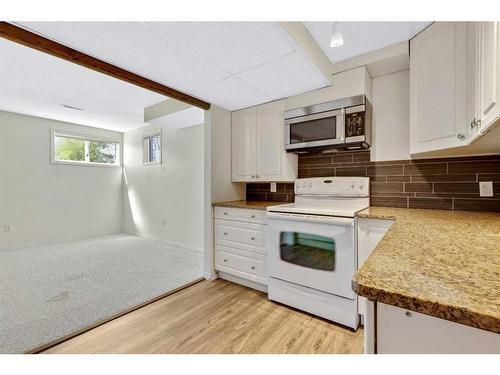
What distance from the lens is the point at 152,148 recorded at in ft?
16.4

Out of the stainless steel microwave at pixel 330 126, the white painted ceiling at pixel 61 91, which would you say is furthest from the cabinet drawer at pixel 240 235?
the white painted ceiling at pixel 61 91

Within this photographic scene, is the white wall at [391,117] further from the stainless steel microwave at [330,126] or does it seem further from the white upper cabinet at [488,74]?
the white upper cabinet at [488,74]

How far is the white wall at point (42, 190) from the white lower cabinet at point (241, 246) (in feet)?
12.2

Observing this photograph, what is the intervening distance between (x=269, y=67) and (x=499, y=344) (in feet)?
6.46

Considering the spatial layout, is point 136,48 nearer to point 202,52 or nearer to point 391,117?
point 202,52

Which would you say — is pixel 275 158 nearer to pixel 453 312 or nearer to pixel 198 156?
pixel 198 156

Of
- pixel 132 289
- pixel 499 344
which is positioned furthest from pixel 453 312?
pixel 132 289

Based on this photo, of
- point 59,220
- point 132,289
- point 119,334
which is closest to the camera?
point 119,334

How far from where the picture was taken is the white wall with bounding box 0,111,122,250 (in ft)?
13.2

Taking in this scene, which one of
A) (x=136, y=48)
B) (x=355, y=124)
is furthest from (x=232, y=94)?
(x=355, y=124)

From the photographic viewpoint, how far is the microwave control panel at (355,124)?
206 cm
